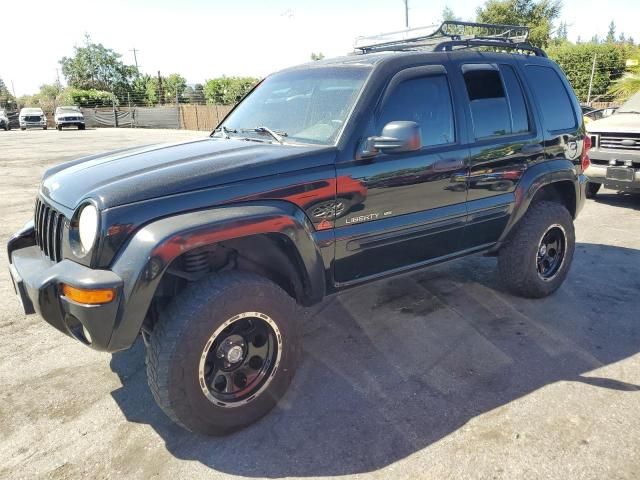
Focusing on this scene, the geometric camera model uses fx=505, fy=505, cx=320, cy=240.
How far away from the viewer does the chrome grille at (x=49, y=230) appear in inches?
104

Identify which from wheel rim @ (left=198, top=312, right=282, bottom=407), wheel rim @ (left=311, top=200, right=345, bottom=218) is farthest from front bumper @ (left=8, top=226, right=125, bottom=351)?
wheel rim @ (left=311, top=200, right=345, bottom=218)

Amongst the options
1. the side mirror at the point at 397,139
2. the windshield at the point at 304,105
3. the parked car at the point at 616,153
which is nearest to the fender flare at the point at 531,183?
the side mirror at the point at 397,139

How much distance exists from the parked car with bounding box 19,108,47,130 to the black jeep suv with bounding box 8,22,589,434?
3724 centimetres

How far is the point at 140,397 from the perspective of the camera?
2.99 metres

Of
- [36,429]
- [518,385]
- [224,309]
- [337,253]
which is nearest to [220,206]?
[224,309]

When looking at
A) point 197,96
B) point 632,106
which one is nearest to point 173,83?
point 197,96

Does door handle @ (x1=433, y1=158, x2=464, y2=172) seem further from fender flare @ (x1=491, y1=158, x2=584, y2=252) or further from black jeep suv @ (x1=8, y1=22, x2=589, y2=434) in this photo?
fender flare @ (x1=491, y1=158, x2=584, y2=252)

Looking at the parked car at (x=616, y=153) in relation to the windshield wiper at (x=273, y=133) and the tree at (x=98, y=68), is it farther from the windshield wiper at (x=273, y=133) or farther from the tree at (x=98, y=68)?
the tree at (x=98, y=68)

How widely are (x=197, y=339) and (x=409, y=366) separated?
1498 mm

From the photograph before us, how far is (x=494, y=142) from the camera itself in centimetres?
362

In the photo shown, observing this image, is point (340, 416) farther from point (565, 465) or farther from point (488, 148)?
point (488, 148)

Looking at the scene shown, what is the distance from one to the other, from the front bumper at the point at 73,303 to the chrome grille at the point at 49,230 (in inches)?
5.0

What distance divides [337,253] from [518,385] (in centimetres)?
135

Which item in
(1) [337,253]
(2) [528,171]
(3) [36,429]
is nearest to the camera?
(3) [36,429]
